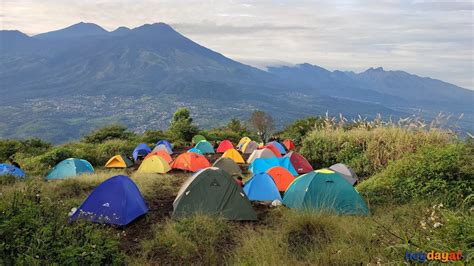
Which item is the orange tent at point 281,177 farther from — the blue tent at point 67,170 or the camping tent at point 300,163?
the blue tent at point 67,170

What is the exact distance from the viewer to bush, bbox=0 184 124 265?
13.0 feet

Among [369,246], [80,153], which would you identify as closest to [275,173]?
[369,246]

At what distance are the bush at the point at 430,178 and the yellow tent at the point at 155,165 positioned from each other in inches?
374

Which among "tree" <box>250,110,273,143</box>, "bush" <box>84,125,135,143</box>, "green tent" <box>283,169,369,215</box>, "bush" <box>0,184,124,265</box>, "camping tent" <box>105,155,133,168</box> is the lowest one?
"tree" <box>250,110,273,143</box>

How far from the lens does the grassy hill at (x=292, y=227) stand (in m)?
3.96

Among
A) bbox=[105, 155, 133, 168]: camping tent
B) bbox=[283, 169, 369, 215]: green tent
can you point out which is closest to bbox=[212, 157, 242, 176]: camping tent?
bbox=[105, 155, 133, 168]: camping tent

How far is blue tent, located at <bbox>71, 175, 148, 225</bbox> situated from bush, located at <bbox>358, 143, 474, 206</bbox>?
497 centimetres

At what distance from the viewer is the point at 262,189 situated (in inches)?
370

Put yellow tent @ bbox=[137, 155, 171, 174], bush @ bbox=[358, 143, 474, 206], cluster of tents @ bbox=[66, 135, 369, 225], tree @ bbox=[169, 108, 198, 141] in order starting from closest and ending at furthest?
1. bush @ bbox=[358, 143, 474, 206]
2. cluster of tents @ bbox=[66, 135, 369, 225]
3. yellow tent @ bbox=[137, 155, 171, 174]
4. tree @ bbox=[169, 108, 198, 141]

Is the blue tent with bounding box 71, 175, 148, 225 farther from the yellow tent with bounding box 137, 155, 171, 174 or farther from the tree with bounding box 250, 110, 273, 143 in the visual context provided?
the tree with bounding box 250, 110, 273, 143

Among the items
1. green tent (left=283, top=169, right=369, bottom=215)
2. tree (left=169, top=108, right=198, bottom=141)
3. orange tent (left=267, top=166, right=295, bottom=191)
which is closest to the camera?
green tent (left=283, top=169, right=369, bottom=215)

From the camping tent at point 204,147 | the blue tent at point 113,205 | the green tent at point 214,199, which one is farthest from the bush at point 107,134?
the green tent at point 214,199

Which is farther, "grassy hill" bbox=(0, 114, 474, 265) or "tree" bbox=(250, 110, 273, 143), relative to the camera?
"tree" bbox=(250, 110, 273, 143)

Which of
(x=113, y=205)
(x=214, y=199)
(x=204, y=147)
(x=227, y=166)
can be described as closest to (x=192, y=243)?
(x=214, y=199)
